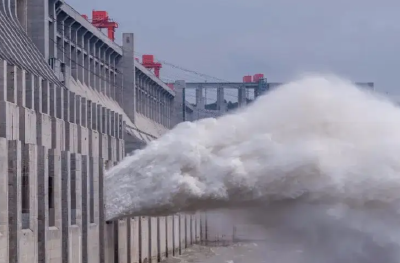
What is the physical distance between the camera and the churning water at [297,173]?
97.2 feet

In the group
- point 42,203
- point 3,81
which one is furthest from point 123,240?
point 3,81

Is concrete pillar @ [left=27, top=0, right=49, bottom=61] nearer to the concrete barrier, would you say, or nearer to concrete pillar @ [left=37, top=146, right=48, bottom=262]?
the concrete barrier

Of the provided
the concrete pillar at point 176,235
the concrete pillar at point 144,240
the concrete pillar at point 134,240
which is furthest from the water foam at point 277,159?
the concrete pillar at point 176,235

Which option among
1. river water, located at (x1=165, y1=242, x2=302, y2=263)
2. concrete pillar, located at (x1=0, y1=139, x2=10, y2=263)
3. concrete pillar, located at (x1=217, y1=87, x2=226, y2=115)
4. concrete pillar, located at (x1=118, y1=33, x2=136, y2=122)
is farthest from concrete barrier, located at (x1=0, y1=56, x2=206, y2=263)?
concrete pillar, located at (x1=217, y1=87, x2=226, y2=115)

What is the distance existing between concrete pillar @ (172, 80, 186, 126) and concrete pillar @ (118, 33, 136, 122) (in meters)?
24.3

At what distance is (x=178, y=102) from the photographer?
123938 mm

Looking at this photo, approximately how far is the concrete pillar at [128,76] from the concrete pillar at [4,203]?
206 feet

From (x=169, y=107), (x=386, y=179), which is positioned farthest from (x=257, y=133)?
(x=169, y=107)

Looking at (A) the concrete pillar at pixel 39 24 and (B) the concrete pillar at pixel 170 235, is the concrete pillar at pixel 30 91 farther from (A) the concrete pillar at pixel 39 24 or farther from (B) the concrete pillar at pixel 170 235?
(B) the concrete pillar at pixel 170 235

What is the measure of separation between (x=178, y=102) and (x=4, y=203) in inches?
3676

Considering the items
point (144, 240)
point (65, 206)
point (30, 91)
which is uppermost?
point (30, 91)

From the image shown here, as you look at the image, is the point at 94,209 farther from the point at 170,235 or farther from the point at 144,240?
the point at 170,235

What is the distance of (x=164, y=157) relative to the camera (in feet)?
103

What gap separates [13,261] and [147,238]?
95.2 feet
